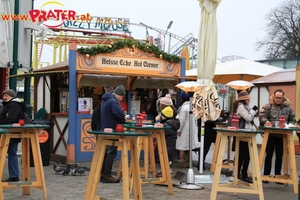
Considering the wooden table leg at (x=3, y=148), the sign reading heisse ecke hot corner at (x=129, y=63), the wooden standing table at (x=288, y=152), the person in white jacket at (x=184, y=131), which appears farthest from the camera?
the sign reading heisse ecke hot corner at (x=129, y=63)

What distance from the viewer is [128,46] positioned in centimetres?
1120

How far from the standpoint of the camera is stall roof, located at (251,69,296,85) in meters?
14.5

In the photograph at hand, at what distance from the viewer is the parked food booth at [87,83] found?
10.6m

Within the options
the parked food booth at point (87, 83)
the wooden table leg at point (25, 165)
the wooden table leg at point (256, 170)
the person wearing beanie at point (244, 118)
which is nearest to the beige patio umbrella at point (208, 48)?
the person wearing beanie at point (244, 118)

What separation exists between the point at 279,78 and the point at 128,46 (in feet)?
19.9

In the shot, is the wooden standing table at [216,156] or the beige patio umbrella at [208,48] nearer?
the wooden standing table at [216,156]

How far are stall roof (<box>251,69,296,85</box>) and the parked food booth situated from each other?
400cm

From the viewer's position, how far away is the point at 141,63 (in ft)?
37.2

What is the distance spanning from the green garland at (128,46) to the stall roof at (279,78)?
429 cm

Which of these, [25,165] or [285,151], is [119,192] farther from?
[285,151]

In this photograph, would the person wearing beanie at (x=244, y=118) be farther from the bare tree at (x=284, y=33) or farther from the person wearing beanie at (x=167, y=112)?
the bare tree at (x=284, y=33)

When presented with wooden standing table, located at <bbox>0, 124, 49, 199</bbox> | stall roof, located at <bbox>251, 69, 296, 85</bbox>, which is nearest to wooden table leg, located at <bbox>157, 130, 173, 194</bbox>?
wooden standing table, located at <bbox>0, 124, 49, 199</bbox>

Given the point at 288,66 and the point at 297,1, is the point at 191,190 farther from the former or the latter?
the point at 297,1

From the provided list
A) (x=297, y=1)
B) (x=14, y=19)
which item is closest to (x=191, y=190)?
(x=14, y=19)
